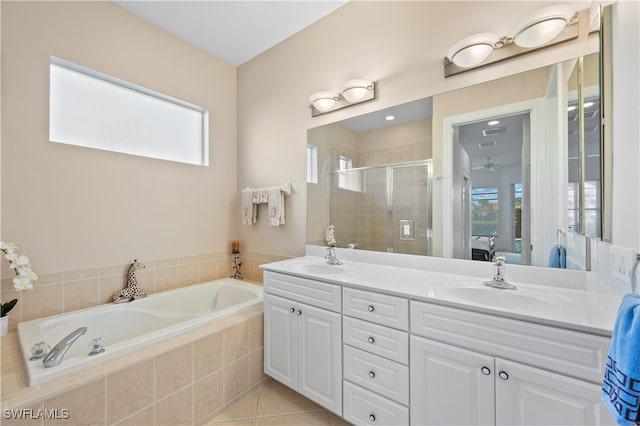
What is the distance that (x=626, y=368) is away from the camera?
57 centimetres

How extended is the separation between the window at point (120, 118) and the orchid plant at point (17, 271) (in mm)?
788

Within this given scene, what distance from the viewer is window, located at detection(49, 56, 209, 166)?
1.89m

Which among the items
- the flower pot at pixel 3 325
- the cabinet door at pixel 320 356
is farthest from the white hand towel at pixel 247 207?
the flower pot at pixel 3 325

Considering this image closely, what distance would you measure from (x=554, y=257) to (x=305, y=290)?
134 cm

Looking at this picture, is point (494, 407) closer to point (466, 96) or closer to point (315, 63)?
point (466, 96)

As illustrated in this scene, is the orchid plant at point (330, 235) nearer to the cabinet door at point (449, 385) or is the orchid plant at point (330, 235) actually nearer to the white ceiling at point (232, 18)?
the cabinet door at point (449, 385)

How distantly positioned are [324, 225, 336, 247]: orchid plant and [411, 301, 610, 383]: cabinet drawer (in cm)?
105

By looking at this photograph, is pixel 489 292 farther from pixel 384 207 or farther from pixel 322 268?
pixel 322 268

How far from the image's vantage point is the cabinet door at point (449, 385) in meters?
1.03

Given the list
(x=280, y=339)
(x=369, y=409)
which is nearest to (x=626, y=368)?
(x=369, y=409)

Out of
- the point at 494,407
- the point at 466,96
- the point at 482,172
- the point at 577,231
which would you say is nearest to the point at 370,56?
the point at 466,96

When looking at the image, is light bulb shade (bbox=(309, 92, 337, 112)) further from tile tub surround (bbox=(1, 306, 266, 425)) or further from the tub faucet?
the tub faucet

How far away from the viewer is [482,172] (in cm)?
148

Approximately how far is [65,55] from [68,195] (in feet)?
3.31
